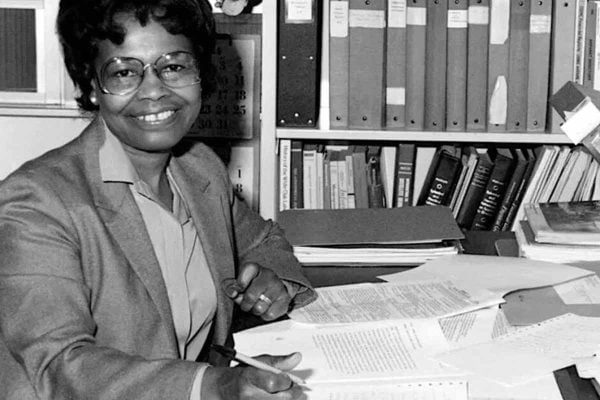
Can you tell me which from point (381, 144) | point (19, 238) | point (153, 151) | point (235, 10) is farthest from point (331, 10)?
point (19, 238)

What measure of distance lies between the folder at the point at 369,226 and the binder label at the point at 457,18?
56 cm

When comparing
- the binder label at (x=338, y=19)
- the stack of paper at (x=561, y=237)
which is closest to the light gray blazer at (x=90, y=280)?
the stack of paper at (x=561, y=237)

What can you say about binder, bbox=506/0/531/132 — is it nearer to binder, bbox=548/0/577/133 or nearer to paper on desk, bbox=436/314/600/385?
binder, bbox=548/0/577/133

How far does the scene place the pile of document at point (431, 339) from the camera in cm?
120

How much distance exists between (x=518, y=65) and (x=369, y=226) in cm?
73

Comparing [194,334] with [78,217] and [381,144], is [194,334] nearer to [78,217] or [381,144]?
[78,217]

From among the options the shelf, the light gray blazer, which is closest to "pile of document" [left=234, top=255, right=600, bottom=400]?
the light gray blazer

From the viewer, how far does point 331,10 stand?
240cm

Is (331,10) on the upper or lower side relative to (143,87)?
upper

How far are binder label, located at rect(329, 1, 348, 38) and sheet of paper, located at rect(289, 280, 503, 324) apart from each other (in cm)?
94

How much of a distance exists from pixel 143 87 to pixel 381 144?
129 cm

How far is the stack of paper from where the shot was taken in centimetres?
179

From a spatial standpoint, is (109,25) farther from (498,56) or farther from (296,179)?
(498,56)

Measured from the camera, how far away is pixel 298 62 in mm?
2422
